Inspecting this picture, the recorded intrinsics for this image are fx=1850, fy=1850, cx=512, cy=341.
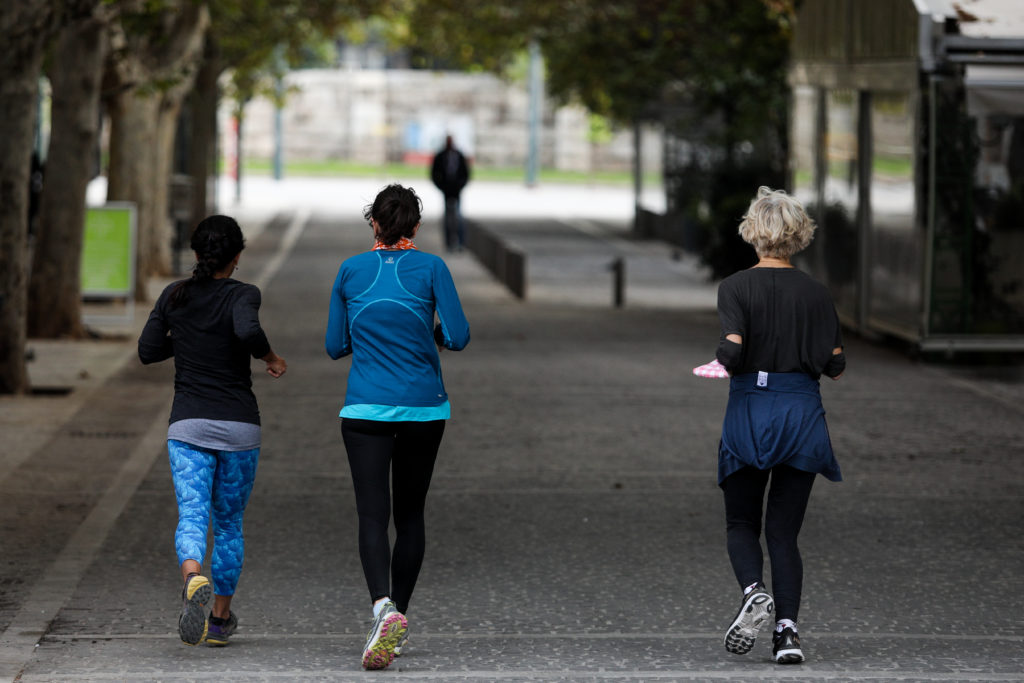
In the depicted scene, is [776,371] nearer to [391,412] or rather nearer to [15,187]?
[391,412]

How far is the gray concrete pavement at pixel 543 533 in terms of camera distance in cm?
620

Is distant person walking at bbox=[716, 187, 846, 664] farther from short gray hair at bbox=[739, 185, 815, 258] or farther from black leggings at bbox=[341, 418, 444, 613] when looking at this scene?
black leggings at bbox=[341, 418, 444, 613]

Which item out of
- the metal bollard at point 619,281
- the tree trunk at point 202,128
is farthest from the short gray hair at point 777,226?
the tree trunk at point 202,128

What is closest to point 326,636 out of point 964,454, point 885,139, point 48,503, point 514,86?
point 48,503

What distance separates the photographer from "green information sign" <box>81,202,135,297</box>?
18078 mm

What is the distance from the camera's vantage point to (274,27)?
3312cm

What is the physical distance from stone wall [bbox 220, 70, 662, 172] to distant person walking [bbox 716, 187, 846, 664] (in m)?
57.4

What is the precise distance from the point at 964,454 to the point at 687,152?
912 inches

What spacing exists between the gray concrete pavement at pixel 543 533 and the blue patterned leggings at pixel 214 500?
1.03 feet

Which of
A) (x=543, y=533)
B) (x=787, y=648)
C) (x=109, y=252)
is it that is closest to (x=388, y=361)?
(x=787, y=648)

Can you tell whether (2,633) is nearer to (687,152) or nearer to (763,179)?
(763,179)

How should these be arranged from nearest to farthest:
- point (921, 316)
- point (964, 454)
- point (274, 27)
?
point (964, 454) < point (921, 316) < point (274, 27)

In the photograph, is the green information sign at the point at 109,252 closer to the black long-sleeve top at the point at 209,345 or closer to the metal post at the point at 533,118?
the black long-sleeve top at the point at 209,345

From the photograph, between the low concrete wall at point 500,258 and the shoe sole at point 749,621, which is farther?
the low concrete wall at point 500,258
